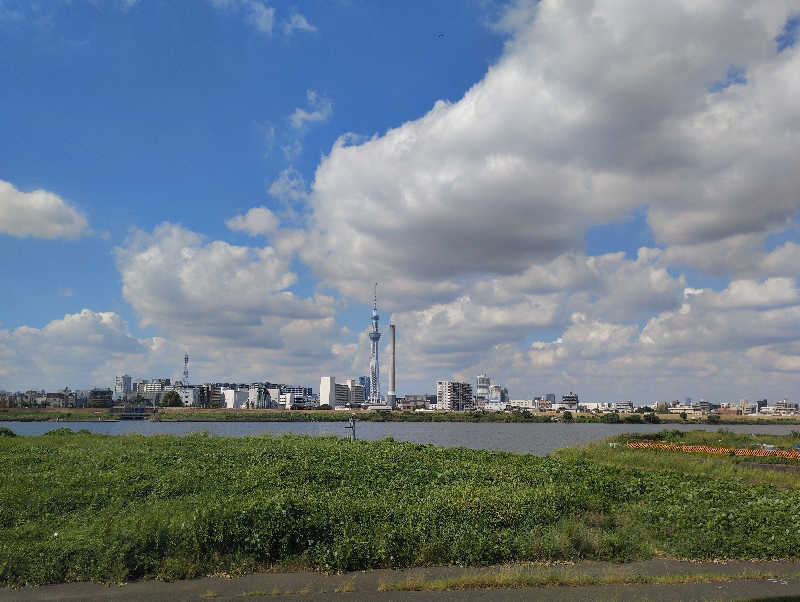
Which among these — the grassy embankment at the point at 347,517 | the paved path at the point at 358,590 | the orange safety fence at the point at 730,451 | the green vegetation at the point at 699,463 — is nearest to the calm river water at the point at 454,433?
the green vegetation at the point at 699,463

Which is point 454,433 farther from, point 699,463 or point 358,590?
point 358,590

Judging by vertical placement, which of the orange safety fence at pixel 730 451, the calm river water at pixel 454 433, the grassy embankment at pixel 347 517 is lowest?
the calm river water at pixel 454 433

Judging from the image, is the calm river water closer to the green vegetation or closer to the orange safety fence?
the green vegetation

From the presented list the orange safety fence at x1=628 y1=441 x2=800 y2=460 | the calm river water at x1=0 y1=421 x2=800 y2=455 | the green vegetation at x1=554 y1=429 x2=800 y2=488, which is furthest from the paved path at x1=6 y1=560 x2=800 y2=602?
the orange safety fence at x1=628 y1=441 x2=800 y2=460

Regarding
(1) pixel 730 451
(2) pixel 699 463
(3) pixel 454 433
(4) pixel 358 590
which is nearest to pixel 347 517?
(4) pixel 358 590

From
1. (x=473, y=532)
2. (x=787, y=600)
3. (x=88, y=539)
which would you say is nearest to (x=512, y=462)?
(x=473, y=532)

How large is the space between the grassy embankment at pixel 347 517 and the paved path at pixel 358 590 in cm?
55

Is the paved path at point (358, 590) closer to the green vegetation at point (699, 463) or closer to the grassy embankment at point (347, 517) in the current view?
the grassy embankment at point (347, 517)

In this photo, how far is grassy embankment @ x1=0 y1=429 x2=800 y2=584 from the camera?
49.9 feet

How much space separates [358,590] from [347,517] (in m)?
3.63

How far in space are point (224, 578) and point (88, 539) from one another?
4.27 m

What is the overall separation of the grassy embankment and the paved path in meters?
0.55

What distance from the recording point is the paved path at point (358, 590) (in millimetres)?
13234

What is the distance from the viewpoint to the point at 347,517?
56.4ft
